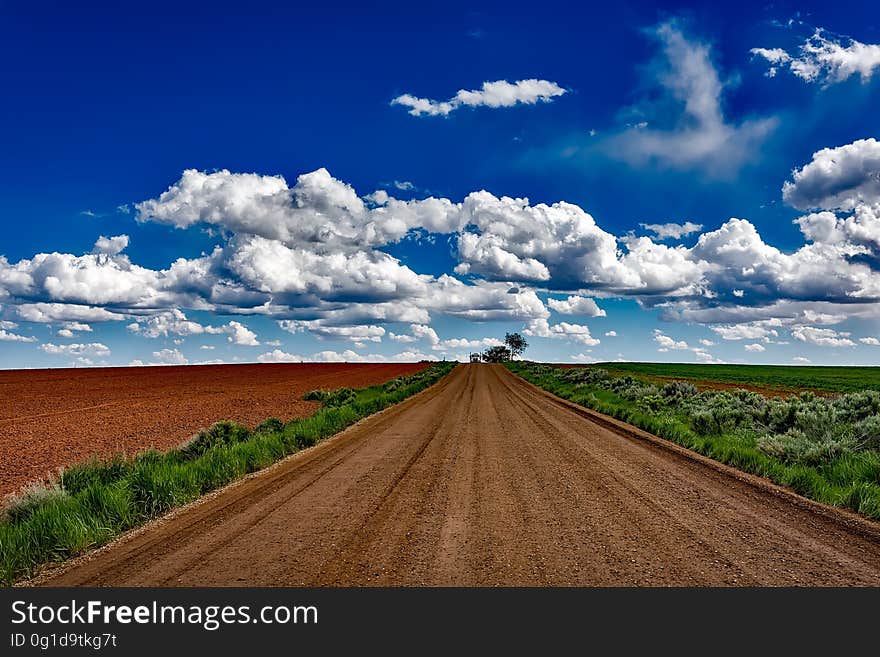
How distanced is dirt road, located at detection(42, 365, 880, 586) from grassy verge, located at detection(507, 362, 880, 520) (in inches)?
29.6

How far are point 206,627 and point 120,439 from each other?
56.2 ft

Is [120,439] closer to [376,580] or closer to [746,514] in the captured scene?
[376,580]

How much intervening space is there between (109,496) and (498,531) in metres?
5.81

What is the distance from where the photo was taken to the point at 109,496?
8.60 meters

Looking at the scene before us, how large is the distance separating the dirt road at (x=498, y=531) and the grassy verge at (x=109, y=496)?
0.48m

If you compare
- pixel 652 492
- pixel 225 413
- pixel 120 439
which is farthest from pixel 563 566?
pixel 225 413

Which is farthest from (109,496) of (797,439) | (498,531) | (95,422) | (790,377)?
(790,377)

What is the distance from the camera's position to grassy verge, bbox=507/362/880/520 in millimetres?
9766

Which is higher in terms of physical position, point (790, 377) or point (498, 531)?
point (498, 531)

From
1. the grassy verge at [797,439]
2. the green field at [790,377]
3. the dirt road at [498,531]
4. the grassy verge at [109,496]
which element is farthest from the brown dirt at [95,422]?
the green field at [790,377]

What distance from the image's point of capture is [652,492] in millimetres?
9602

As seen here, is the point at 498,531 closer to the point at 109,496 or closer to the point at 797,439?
the point at 109,496

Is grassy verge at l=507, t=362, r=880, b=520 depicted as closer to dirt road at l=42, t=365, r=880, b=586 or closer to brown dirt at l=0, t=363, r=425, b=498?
dirt road at l=42, t=365, r=880, b=586

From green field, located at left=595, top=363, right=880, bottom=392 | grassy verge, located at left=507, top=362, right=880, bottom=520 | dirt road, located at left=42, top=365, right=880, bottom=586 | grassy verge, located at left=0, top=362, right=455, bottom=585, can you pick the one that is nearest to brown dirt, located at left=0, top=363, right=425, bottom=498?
grassy verge, located at left=0, top=362, right=455, bottom=585
